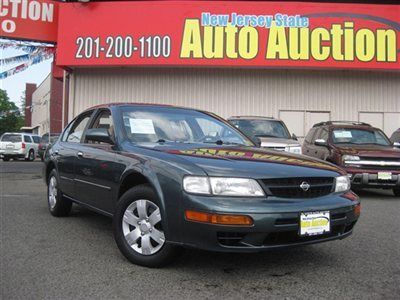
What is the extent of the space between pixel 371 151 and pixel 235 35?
7.73 meters

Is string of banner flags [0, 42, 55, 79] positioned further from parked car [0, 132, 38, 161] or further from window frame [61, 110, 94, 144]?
window frame [61, 110, 94, 144]

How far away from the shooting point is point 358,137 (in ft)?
34.5

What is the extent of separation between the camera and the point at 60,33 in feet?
53.2

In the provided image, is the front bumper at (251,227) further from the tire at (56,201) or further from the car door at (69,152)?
the tire at (56,201)

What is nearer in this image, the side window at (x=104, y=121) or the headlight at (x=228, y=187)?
the headlight at (x=228, y=187)

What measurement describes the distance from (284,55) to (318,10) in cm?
206

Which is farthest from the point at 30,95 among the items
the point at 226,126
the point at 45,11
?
the point at 226,126

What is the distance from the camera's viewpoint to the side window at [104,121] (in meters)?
4.98

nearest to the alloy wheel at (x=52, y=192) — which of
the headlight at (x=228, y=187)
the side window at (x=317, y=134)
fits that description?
the headlight at (x=228, y=187)

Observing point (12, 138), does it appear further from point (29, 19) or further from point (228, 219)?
point (228, 219)

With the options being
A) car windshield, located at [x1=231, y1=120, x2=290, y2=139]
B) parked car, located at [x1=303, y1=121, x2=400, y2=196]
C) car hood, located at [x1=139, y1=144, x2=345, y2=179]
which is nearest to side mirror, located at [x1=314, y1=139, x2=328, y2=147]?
parked car, located at [x1=303, y1=121, x2=400, y2=196]

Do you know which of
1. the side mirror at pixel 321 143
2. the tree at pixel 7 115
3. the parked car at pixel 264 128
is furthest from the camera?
the tree at pixel 7 115

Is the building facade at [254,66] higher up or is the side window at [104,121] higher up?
the building facade at [254,66]

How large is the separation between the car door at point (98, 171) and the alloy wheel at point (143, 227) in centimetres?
50
